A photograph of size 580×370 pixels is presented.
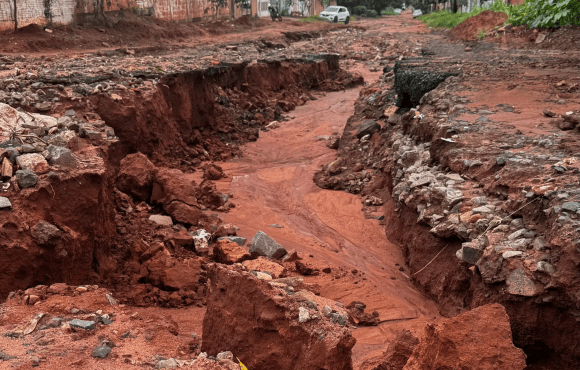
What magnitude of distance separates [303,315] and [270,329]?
239 mm

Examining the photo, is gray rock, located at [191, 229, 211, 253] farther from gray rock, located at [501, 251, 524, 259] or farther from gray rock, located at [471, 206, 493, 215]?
gray rock, located at [501, 251, 524, 259]

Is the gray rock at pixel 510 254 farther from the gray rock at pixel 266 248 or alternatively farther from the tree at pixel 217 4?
the tree at pixel 217 4

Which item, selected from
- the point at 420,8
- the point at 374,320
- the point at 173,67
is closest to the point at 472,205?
the point at 374,320

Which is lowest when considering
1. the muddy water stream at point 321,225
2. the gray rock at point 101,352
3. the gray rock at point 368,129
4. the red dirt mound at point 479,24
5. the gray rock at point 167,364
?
the muddy water stream at point 321,225

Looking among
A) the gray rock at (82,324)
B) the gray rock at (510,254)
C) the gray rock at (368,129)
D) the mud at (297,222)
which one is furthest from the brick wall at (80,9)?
the gray rock at (510,254)

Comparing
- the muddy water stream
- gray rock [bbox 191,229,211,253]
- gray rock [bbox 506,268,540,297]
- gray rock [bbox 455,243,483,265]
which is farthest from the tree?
gray rock [bbox 506,268,540,297]

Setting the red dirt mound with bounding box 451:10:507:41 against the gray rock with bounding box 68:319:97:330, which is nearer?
the gray rock with bounding box 68:319:97:330

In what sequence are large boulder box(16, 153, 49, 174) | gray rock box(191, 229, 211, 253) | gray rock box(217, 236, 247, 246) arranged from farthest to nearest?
gray rock box(217, 236, 247, 246), gray rock box(191, 229, 211, 253), large boulder box(16, 153, 49, 174)

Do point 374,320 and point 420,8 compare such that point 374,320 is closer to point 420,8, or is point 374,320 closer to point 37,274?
point 37,274

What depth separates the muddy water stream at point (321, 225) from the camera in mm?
5512

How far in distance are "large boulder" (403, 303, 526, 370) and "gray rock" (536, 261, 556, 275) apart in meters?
1.04

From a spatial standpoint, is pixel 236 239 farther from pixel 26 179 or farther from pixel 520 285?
pixel 520 285

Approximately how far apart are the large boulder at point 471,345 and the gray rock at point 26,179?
11.8 feet

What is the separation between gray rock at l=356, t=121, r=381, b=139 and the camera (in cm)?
1028
